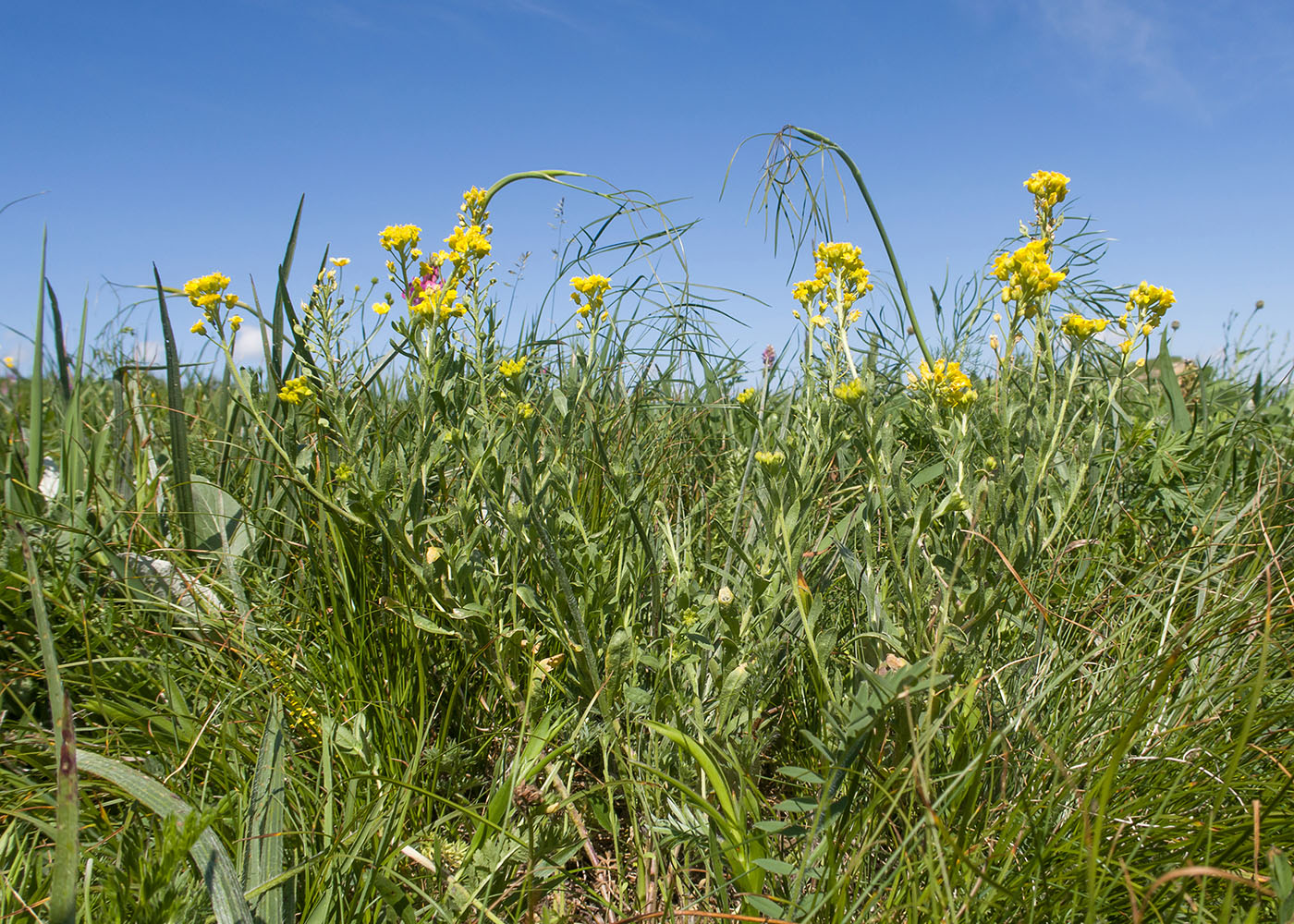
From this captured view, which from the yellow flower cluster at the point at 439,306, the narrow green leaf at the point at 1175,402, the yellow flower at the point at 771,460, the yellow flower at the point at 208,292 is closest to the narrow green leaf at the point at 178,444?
the yellow flower at the point at 208,292

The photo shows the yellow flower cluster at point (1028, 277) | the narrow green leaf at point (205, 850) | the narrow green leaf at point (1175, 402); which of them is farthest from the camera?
the narrow green leaf at point (1175, 402)

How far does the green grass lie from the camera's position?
1064 millimetres

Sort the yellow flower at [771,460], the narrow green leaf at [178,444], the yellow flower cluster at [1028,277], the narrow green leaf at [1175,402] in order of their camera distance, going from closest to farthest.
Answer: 1. the yellow flower at [771,460]
2. the yellow flower cluster at [1028,277]
3. the narrow green leaf at [178,444]
4. the narrow green leaf at [1175,402]

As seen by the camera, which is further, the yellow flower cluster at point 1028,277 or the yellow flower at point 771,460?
the yellow flower cluster at point 1028,277

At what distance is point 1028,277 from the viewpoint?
1376 mm

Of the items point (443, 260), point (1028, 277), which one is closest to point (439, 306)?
point (443, 260)

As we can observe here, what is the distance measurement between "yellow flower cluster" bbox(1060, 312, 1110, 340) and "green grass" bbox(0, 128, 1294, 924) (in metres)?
0.06

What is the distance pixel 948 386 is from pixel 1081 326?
0.31 meters

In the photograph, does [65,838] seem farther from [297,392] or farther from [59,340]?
[59,340]

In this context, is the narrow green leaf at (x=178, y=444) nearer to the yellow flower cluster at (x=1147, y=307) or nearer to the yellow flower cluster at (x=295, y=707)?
the yellow flower cluster at (x=295, y=707)

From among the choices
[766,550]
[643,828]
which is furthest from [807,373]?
[643,828]

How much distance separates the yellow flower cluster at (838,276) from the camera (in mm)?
1521

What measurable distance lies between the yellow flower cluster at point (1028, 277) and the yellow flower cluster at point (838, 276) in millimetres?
246

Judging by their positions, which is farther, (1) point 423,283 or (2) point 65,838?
(1) point 423,283
